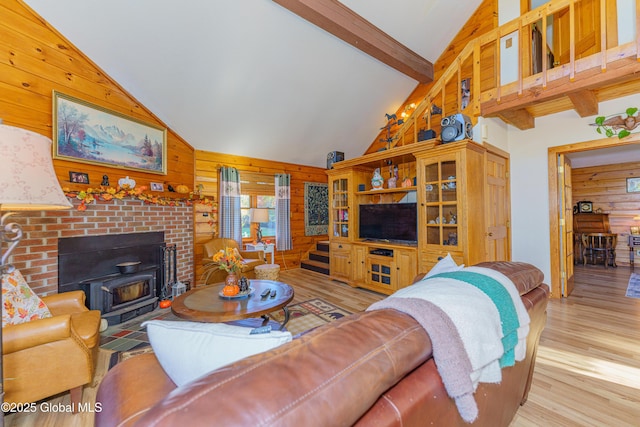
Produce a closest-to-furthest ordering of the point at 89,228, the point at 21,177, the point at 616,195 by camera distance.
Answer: the point at 21,177 < the point at 89,228 < the point at 616,195

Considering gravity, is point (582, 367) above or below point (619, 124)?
below

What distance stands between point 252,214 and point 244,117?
5.33ft

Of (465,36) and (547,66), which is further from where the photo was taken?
(465,36)

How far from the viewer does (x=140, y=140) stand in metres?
3.51

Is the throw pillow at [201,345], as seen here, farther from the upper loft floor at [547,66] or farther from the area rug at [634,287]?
the area rug at [634,287]

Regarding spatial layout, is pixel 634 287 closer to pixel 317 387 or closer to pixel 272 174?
pixel 317 387

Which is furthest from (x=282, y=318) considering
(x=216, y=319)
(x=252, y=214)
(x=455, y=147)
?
(x=455, y=147)

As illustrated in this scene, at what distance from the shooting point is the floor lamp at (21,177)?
971 mm

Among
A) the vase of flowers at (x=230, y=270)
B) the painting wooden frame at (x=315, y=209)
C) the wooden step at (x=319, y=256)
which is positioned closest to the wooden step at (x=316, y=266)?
the wooden step at (x=319, y=256)

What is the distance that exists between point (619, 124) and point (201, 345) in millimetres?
4549

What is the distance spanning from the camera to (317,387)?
51cm

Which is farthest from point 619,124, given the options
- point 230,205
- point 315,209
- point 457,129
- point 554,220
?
point 230,205

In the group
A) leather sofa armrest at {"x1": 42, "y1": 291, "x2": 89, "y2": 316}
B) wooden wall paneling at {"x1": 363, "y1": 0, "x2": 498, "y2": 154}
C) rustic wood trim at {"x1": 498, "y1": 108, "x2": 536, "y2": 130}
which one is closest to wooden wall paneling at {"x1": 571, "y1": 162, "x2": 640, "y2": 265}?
rustic wood trim at {"x1": 498, "y1": 108, "x2": 536, "y2": 130}

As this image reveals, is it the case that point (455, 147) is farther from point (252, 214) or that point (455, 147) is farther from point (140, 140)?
point (140, 140)
